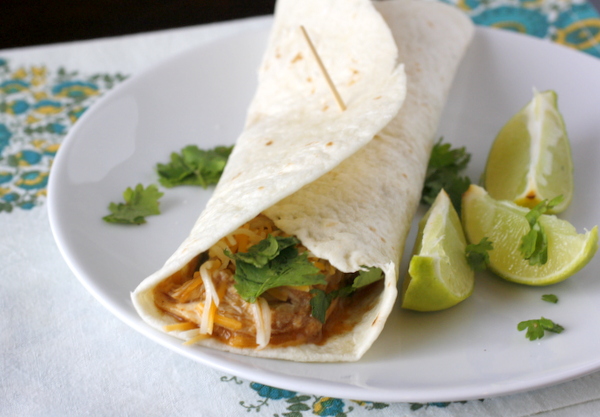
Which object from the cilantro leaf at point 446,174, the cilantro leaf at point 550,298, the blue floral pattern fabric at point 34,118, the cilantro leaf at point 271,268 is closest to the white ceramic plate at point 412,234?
the cilantro leaf at point 550,298

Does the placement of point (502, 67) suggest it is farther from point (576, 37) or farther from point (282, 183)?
point (282, 183)

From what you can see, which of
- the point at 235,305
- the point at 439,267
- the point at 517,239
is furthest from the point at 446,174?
the point at 235,305

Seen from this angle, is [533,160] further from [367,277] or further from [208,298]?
[208,298]

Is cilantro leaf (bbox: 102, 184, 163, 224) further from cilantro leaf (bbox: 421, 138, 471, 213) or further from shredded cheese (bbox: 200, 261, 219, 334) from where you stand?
cilantro leaf (bbox: 421, 138, 471, 213)

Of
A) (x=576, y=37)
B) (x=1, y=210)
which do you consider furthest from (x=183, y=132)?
(x=576, y=37)

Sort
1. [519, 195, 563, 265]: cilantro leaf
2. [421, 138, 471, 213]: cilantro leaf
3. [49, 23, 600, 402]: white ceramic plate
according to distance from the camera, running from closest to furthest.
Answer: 1. [49, 23, 600, 402]: white ceramic plate
2. [519, 195, 563, 265]: cilantro leaf
3. [421, 138, 471, 213]: cilantro leaf

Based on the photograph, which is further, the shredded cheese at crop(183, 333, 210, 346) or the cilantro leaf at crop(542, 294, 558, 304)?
the cilantro leaf at crop(542, 294, 558, 304)

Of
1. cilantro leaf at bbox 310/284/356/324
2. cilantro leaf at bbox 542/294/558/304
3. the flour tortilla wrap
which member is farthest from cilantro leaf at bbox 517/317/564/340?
cilantro leaf at bbox 310/284/356/324
